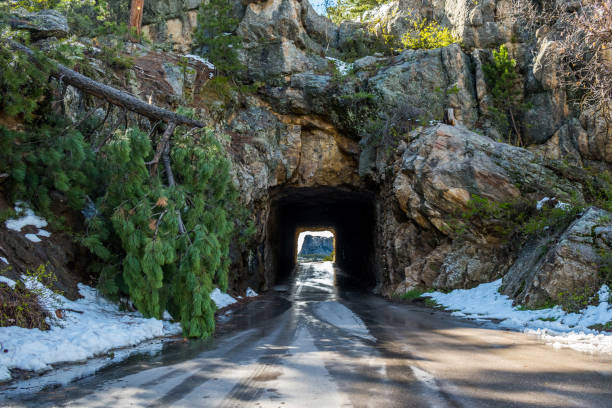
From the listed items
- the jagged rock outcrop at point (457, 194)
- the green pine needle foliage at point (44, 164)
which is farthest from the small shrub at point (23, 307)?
the jagged rock outcrop at point (457, 194)

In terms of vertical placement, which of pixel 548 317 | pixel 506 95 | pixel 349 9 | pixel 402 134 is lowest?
pixel 548 317

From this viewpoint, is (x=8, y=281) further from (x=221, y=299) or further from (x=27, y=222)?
(x=221, y=299)

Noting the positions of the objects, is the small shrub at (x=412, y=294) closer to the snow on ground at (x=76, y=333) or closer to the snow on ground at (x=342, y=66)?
the snow on ground at (x=76, y=333)

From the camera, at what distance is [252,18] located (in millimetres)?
19156

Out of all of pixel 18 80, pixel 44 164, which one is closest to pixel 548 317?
pixel 44 164

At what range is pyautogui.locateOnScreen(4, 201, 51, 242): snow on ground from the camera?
7.05 metres

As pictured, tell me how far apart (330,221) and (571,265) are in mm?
26365

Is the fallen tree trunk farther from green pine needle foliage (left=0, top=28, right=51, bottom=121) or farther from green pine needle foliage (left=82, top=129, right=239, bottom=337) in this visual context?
green pine needle foliage (left=82, top=129, right=239, bottom=337)

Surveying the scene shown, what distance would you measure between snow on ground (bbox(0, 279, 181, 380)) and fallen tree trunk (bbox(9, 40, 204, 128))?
387cm

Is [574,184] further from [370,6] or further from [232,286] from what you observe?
[370,6]

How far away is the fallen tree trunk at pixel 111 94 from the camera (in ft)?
25.5

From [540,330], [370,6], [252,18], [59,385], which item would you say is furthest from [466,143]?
[370,6]

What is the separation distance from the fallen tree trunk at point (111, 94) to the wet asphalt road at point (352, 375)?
4.96 metres

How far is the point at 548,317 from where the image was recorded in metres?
7.31
